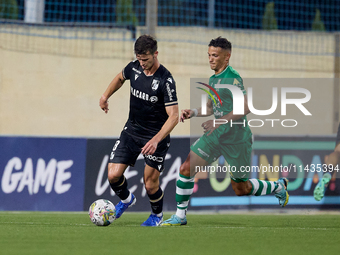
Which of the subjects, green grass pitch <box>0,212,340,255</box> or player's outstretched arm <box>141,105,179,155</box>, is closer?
green grass pitch <box>0,212,340,255</box>

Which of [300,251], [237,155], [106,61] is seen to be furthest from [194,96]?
[300,251]

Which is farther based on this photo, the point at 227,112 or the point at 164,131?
the point at 227,112

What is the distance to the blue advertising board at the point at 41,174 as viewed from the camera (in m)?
9.10

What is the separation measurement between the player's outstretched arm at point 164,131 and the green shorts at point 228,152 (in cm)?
62

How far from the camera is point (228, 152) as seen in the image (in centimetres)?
634

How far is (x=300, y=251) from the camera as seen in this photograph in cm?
424

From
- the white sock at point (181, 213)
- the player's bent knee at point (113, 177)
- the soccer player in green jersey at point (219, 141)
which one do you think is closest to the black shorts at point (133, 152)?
the player's bent knee at point (113, 177)

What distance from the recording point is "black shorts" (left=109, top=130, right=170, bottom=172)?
6.15 meters

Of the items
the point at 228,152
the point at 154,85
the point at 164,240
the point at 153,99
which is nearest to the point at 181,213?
the point at 228,152

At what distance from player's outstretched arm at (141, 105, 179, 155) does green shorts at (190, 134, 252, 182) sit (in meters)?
0.62

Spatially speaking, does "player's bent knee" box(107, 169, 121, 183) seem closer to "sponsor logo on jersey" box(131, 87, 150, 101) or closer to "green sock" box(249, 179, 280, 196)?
"sponsor logo on jersey" box(131, 87, 150, 101)

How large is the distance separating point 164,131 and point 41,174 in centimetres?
404

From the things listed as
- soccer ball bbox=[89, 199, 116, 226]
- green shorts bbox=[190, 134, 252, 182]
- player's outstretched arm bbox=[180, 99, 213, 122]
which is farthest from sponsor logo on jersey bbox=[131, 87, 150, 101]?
soccer ball bbox=[89, 199, 116, 226]

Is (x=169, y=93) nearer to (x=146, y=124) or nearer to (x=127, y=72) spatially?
(x=146, y=124)
